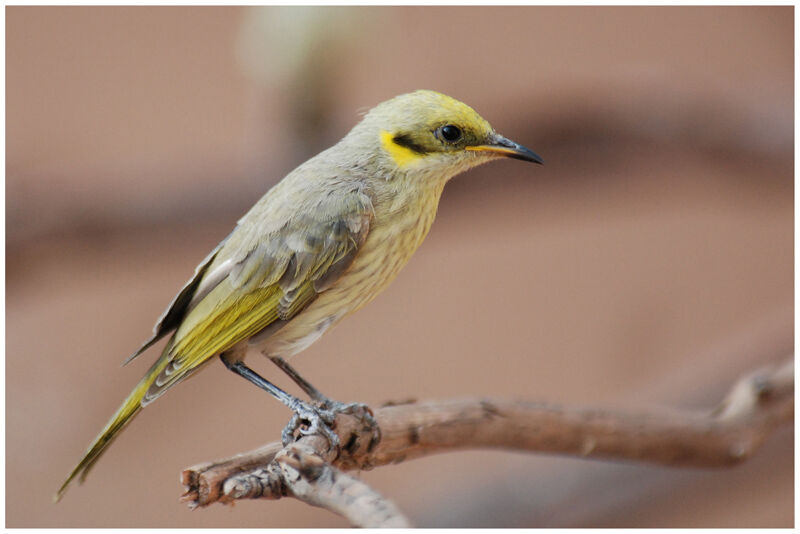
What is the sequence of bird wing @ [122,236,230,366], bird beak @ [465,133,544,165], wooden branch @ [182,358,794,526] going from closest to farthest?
wooden branch @ [182,358,794,526], bird beak @ [465,133,544,165], bird wing @ [122,236,230,366]

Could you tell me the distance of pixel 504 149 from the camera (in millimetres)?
1271

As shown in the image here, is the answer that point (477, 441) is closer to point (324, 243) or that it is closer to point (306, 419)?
point (306, 419)

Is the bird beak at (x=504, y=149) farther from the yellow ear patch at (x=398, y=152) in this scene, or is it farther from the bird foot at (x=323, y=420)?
the bird foot at (x=323, y=420)

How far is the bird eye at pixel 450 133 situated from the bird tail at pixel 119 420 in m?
0.52

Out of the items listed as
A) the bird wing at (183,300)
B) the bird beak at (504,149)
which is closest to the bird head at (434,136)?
the bird beak at (504,149)

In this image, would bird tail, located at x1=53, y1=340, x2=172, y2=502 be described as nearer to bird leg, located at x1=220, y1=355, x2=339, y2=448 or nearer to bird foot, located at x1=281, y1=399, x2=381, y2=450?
bird leg, located at x1=220, y1=355, x2=339, y2=448

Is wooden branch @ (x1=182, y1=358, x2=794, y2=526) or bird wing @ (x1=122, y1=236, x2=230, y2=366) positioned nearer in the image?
wooden branch @ (x1=182, y1=358, x2=794, y2=526)

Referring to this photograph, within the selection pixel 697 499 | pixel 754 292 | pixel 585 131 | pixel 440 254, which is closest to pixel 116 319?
pixel 440 254

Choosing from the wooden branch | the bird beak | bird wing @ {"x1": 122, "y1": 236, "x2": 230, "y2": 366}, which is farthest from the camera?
bird wing @ {"x1": 122, "y1": 236, "x2": 230, "y2": 366}

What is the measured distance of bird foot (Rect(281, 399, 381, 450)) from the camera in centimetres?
128

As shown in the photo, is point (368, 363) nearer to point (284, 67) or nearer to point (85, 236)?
point (85, 236)

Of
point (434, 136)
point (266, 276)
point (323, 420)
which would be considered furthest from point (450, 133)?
point (323, 420)

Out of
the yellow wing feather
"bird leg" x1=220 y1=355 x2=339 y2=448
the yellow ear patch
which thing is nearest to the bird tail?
the yellow wing feather

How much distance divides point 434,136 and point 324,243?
226 millimetres
